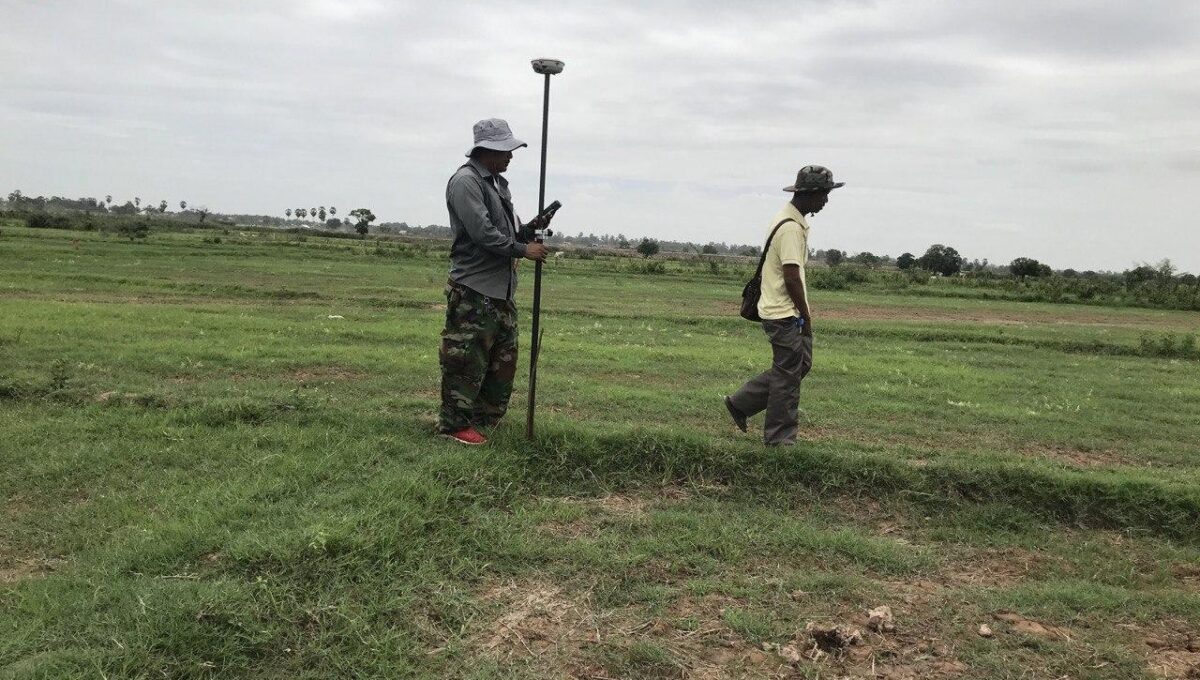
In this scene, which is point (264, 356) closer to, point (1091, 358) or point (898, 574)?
point (898, 574)

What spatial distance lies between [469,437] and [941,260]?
65.6 meters

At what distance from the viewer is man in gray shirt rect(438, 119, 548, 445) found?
6016 mm

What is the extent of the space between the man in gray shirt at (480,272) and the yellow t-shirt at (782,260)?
202 centimetres

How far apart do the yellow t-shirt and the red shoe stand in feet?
8.74

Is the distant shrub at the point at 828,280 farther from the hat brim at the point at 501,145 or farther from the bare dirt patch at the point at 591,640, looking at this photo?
the bare dirt patch at the point at 591,640

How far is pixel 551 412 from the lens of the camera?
7.95m

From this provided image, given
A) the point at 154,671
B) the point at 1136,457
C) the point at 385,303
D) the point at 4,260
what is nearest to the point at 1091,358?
the point at 1136,457

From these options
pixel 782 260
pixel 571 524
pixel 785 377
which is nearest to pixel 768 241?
pixel 782 260

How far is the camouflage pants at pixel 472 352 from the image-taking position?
20.4ft

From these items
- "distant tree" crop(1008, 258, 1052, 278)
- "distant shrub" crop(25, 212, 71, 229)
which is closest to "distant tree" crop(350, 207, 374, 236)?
"distant shrub" crop(25, 212, 71, 229)

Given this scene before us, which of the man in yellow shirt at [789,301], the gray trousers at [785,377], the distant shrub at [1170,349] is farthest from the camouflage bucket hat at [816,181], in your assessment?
the distant shrub at [1170,349]

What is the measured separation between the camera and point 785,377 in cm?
662

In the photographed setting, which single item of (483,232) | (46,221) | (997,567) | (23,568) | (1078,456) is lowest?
(23,568)

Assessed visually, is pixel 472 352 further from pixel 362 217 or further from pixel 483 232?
pixel 362 217
